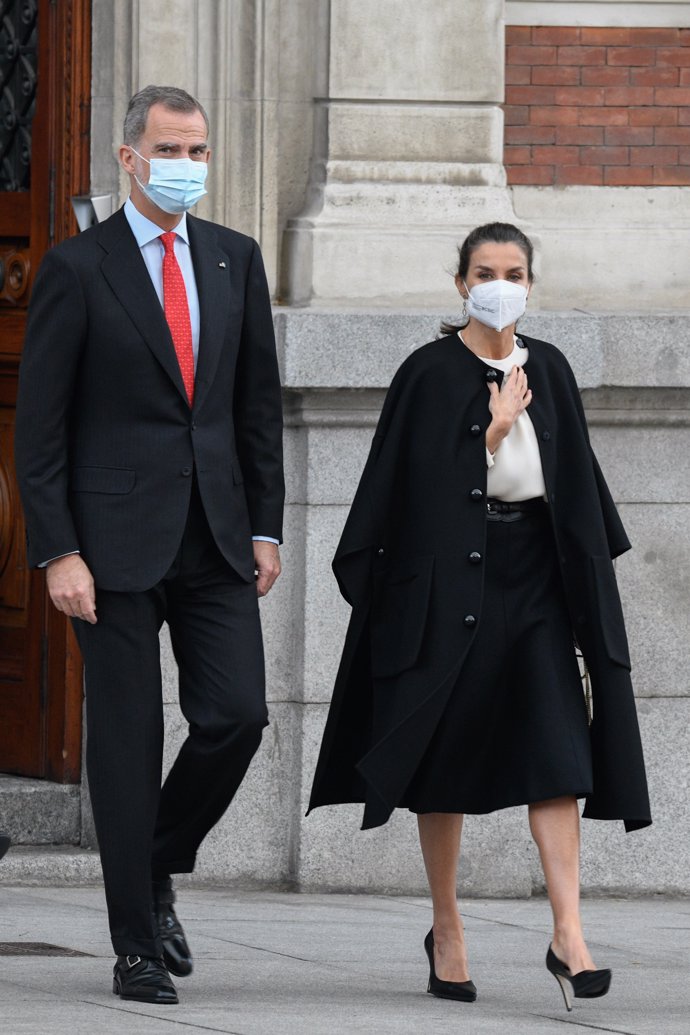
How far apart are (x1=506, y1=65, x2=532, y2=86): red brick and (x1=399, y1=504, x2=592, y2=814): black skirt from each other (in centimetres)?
248

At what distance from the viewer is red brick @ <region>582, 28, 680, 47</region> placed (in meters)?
6.98

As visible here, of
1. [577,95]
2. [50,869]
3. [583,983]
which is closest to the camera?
[583,983]

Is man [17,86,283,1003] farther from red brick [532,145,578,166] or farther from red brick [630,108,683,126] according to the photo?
red brick [630,108,683,126]

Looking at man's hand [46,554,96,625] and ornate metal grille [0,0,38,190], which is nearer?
man's hand [46,554,96,625]

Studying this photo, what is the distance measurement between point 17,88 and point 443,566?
307 cm

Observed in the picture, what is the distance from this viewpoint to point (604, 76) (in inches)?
275

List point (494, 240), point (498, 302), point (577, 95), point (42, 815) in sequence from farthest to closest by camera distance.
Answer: point (577, 95), point (42, 815), point (494, 240), point (498, 302)

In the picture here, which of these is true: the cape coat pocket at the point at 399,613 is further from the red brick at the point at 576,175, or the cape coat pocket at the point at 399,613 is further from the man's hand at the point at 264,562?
the red brick at the point at 576,175

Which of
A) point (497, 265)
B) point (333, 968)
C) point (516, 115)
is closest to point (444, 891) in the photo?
point (333, 968)

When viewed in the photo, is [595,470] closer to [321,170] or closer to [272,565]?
[272,565]

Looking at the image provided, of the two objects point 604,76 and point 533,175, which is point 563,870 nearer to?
point 533,175

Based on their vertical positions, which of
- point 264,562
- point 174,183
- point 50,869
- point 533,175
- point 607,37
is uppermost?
point 607,37

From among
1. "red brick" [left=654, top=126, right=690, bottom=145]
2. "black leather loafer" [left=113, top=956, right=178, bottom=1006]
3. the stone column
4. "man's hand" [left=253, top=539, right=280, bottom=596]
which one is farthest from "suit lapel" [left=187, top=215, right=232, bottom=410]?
"red brick" [left=654, top=126, right=690, bottom=145]

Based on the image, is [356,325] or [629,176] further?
[629,176]
